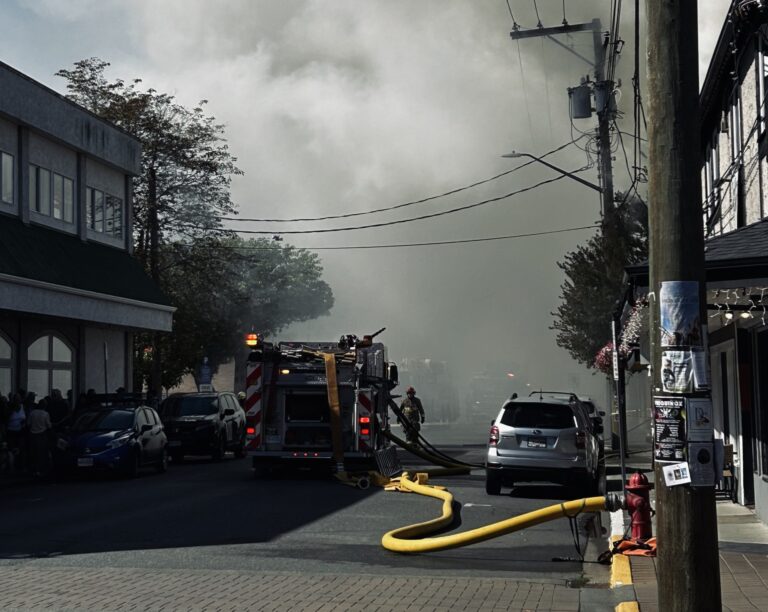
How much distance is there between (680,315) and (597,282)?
33965 mm

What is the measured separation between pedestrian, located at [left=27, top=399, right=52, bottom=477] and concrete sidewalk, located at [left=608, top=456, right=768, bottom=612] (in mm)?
12990

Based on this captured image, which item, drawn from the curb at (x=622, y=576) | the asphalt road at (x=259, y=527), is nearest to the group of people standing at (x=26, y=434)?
the asphalt road at (x=259, y=527)

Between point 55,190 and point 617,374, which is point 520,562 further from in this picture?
point 55,190

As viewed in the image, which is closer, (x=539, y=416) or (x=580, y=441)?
(x=580, y=441)

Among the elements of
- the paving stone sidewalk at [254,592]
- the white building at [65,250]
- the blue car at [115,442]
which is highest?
the white building at [65,250]

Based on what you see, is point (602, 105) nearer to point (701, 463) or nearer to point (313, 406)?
point (313, 406)

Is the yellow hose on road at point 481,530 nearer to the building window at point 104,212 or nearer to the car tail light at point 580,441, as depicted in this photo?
the car tail light at point 580,441

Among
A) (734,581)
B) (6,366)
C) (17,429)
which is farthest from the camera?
(6,366)

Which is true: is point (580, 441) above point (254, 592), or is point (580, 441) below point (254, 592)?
above

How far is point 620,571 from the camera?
1071cm

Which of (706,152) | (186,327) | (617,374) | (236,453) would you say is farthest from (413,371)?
(617,374)

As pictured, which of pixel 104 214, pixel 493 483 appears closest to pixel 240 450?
pixel 104 214

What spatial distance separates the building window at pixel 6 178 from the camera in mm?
29719

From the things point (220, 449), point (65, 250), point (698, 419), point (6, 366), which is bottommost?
point (220, 449)
